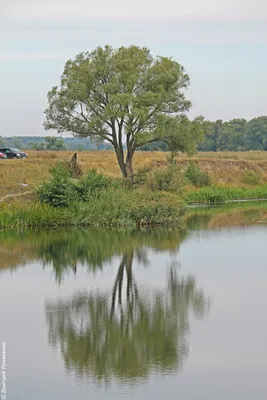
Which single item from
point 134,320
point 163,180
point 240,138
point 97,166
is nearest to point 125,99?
point 163,180

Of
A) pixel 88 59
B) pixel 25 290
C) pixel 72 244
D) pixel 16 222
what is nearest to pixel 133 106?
pixel 88 59

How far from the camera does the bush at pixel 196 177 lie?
63.0m

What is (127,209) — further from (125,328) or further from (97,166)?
(125,328)

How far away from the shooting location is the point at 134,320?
17688 mm

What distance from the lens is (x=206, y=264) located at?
26.2 m

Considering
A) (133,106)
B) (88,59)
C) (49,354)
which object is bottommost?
(49,354)

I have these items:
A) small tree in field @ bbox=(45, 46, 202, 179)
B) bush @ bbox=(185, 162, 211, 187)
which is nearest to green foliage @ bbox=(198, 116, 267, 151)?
bush @ bbox=(185, 162, 211, 187)

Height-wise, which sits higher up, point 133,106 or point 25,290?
point 133,106

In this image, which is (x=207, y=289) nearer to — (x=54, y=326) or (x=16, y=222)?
(x=54, y=326)

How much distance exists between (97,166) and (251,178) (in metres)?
21.5

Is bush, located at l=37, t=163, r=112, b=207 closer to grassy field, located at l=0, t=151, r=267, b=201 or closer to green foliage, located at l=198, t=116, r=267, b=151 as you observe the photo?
grassy field, located at l=0, t=151, r=267, b=201

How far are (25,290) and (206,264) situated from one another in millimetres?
7182

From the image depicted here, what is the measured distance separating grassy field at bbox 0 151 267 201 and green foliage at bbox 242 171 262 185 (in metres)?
0.48

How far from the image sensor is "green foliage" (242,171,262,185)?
7348cm
